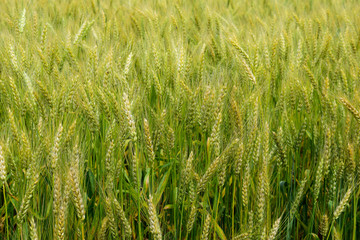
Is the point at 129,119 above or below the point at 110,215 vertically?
above

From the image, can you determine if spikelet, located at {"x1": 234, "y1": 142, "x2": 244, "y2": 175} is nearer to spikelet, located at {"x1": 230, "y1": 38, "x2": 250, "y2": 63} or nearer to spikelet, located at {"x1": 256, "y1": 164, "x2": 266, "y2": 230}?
spikelet, located at {"x1": 256, "y1": 164, "x2": 266, "y2": 230}

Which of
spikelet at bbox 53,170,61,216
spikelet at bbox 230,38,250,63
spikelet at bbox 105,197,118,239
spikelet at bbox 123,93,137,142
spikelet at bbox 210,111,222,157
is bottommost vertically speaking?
spikelet at bbox 105,197,118,239

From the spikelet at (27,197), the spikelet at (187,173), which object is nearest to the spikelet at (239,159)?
the spikelet at (187,173)

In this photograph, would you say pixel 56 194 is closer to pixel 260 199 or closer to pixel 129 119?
pixel 129 119

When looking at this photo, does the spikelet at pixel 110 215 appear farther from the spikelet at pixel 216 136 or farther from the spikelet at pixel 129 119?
the spikelet at pixel 216 136

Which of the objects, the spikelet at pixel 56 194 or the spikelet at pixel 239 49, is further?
the spikelet at pixel 239 49

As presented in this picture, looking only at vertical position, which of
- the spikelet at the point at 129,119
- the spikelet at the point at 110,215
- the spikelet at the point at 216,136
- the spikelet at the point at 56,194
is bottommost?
the spikelet at the point at 110,215

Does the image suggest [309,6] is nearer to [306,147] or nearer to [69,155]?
[306,147]

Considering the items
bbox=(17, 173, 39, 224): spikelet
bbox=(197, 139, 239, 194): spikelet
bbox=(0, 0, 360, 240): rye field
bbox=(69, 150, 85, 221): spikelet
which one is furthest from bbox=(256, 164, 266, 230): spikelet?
bbox=(17, 173, 39, 224): spikelet

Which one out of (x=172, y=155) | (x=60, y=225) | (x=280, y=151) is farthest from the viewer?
(x=172, y=155)

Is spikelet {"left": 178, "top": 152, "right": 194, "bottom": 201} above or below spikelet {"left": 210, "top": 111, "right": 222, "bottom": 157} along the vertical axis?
below

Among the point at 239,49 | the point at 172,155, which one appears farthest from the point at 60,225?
the point at 239,49

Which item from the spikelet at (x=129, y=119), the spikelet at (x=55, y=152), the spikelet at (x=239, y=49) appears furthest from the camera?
the spikelet at (x=239, y=49)

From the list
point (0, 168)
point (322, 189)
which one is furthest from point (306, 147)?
point (0, 168)
